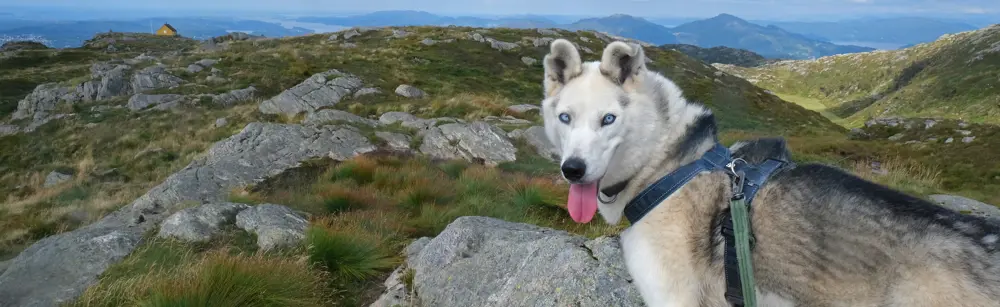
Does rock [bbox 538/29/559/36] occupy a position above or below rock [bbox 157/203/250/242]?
above

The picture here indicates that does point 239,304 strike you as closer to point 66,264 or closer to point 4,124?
point 66,264

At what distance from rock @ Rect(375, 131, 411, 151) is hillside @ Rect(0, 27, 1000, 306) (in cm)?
9

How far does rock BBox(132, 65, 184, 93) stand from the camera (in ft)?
112

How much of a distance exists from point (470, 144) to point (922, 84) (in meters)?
164

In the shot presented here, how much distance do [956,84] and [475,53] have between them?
128787 mm

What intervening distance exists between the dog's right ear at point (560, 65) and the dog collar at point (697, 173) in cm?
100

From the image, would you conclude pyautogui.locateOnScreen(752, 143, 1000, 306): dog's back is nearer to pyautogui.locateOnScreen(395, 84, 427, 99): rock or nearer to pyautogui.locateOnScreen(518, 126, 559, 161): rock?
pyautogui.locateOnScreen(518, 126, 559, 161): rock

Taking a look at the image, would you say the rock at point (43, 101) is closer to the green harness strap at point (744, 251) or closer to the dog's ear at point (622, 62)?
the dog's ear at point (622, 62)

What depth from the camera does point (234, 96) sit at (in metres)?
32.1

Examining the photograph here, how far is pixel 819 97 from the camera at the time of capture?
186 m

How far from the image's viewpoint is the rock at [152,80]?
34219 mm

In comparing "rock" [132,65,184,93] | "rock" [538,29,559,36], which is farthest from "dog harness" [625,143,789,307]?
"rock" [538,29,559,36]

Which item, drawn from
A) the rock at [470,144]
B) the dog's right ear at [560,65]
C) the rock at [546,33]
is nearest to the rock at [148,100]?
the rock at [470,144]

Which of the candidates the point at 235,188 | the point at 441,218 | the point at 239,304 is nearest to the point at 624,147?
the point at 239,304
